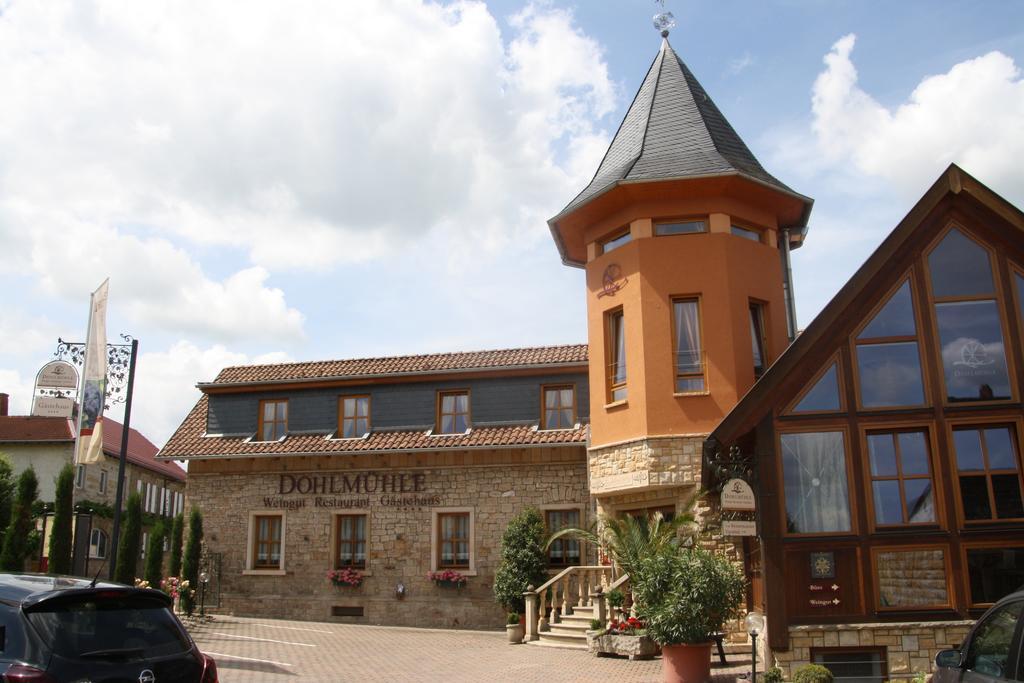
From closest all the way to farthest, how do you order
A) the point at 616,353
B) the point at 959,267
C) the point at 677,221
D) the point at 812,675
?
the point at 812,675 → the point at 959,267 → the point at 677,221 → the point at 616,353

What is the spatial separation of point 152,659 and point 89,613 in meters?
0.53

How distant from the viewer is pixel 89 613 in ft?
19.4

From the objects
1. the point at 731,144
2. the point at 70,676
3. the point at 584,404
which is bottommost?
the point at 70,676

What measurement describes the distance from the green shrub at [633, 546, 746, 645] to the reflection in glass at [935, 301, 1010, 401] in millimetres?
4150

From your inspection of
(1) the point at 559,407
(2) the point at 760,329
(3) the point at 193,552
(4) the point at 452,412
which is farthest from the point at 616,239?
(3) the point at 193,552

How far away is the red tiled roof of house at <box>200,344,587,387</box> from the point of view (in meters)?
22.2

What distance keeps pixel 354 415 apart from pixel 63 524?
27.6 ft

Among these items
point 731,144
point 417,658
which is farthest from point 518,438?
point 731,144

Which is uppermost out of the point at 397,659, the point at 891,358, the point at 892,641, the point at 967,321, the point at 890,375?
the point at 967,321

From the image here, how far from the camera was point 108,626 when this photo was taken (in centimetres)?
595

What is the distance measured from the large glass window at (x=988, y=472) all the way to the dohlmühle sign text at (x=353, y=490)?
12796 millimetres

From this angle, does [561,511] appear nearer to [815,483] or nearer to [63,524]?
[815,483]

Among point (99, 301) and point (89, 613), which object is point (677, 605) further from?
point (99, 301)

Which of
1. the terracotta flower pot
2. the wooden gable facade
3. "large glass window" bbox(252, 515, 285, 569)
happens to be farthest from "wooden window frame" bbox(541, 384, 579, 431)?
the terracotta flower pot
